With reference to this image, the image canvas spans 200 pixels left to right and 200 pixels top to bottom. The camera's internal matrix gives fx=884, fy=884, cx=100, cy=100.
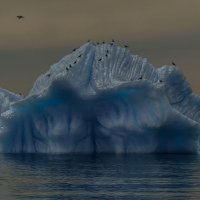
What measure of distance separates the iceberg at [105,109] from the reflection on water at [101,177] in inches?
51.7

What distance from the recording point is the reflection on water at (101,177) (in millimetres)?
38469

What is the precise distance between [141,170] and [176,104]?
668 inches

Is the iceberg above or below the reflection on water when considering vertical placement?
above

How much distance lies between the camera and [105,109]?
216 feet

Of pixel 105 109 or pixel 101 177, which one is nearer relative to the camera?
pixel 101 177

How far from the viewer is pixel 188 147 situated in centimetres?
6825

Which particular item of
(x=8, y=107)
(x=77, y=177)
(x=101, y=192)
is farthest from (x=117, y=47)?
(x=101, y=192)

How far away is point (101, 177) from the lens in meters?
47.5

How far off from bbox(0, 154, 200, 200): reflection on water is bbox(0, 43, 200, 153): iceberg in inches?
51.7

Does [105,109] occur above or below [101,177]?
above

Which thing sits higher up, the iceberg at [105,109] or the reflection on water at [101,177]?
the iceberg at [105,109]

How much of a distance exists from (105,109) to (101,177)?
18.8m

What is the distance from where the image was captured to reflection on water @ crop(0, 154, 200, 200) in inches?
1515

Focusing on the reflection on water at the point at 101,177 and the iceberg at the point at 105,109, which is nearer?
the reflection on water at the point at 101,177
